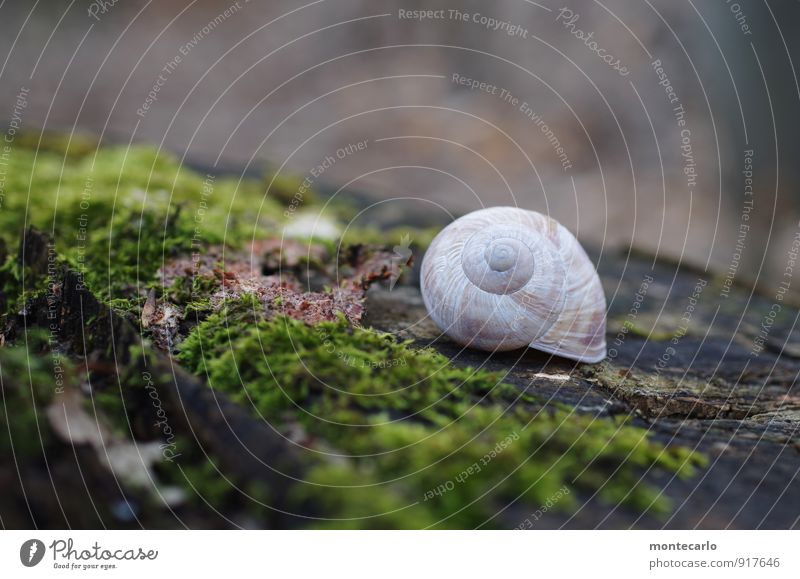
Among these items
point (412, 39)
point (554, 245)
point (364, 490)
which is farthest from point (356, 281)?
point (412, 39)

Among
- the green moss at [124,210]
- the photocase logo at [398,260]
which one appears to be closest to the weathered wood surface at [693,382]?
the photocase logo at [398,260]

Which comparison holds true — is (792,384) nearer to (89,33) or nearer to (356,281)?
(356,281)

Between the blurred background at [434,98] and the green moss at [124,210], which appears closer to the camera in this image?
the green moss at [124,210]

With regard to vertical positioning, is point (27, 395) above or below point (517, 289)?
below

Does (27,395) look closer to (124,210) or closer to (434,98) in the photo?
(124,210)

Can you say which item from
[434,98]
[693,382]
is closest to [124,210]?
[693,382]

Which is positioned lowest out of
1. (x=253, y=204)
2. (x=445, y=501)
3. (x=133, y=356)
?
(x=445, y=501)
